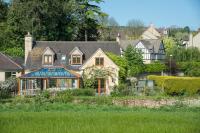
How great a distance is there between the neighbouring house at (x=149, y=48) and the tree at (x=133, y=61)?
326 inches

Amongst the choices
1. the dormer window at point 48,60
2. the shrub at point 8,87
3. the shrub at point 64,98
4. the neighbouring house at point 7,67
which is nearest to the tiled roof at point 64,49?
the dormer window at point 48,60

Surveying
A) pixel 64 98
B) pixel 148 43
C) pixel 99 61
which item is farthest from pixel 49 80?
pixel 148 43

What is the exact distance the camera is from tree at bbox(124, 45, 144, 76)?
4779cm

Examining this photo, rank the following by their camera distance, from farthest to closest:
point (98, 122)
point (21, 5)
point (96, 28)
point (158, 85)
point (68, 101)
Result: point (96, 28), point (21, 5), point (158, 85), point (68, 101), point (98, 122)

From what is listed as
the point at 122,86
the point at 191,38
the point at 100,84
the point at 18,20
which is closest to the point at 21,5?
the point at 18,20

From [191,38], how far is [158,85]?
33863 mm

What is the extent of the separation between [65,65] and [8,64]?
502cm

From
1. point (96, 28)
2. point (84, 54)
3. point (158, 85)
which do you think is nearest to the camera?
point (158, 85)

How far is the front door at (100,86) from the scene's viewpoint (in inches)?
1567

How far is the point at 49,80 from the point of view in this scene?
40.2 metres

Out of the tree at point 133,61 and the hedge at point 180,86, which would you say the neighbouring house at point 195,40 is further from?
the hedge at point 180,86

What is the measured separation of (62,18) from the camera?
52000mm

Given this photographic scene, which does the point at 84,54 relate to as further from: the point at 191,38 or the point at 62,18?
the point at 191,38

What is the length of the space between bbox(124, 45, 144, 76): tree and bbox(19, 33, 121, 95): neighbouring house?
3579mm
